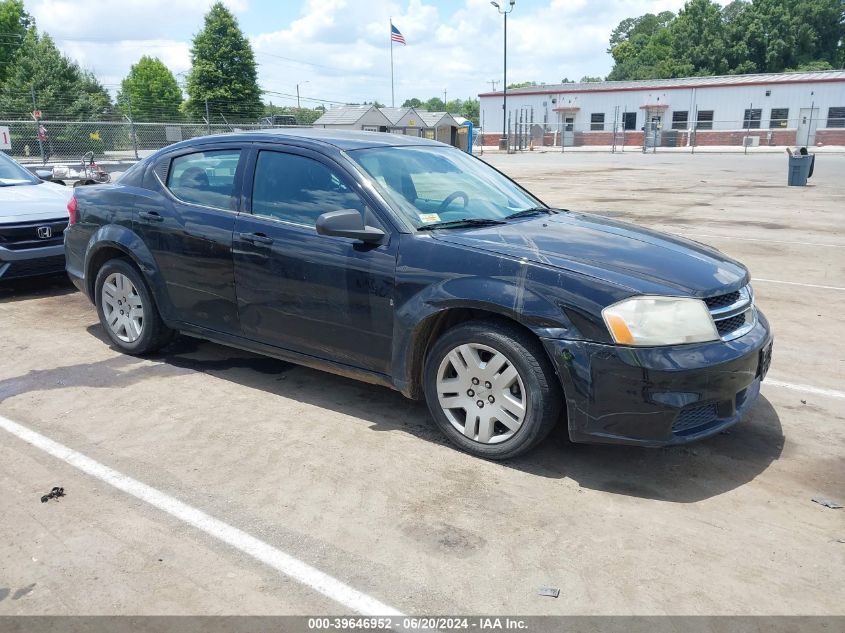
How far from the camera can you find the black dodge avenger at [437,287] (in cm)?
336

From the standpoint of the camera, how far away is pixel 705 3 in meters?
74.8

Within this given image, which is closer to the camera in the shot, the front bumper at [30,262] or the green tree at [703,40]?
the front bumper at [30,262]

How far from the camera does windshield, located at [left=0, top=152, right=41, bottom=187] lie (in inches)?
332

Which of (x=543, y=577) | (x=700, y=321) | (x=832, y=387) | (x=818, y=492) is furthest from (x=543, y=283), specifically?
(x=832, y=387)

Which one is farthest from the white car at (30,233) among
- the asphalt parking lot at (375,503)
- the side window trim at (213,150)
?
the side window trim at (213,150)

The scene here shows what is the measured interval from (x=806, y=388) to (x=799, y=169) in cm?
1792

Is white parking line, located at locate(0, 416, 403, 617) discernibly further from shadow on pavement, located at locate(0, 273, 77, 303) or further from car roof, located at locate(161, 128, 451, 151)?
shadow on pavement, located at locate(0, 273, 77, 303)

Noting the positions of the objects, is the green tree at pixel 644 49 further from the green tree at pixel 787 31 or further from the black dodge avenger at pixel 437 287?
the black dodge avenger at pixel 437 287

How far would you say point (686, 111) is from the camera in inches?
2200

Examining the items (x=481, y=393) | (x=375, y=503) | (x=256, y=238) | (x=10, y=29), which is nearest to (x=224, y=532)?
(x=375, y=503)

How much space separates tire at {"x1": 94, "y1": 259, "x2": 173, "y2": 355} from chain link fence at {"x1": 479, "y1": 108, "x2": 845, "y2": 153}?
150 ft

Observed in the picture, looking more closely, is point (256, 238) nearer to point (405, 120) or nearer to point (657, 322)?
point (657, 322)

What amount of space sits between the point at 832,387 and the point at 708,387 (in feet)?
6.83

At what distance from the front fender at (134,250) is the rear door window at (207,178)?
0.48 meters
